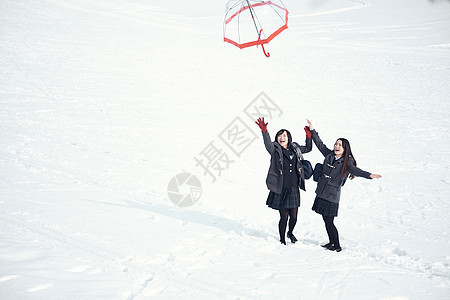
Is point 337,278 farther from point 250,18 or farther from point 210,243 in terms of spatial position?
point 250,18

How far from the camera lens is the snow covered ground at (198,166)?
3900 mm

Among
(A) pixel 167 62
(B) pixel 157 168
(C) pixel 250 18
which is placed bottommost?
(B) pixel 157 168

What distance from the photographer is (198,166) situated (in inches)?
339

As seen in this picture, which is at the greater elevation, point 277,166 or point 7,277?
point 277,166

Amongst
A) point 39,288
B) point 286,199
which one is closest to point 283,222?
point 286,199

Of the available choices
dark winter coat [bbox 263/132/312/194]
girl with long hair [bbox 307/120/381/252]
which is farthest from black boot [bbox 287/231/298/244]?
dark winter coat [bbox 263/132/312/194]

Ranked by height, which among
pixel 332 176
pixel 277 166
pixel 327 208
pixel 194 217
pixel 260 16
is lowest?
pixel 194 217

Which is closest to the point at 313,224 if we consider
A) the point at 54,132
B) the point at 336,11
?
the point at 54,132

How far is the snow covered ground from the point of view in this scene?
3900 millimetres

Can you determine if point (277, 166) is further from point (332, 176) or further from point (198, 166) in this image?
point (198, 166)

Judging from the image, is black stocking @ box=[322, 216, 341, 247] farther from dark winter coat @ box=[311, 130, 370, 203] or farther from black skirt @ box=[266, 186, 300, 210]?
black skirt @ box=[266, 186, 300, 210]

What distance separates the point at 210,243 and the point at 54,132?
6658mm

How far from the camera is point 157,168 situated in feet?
26.6

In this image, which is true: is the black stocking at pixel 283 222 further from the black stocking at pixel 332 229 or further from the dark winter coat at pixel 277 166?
the black stocking at pixel 332 229
